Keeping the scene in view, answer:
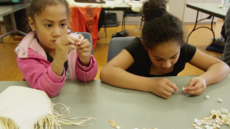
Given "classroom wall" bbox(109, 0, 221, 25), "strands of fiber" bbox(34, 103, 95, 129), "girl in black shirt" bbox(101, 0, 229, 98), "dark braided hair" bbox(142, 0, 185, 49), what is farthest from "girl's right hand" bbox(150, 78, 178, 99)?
"classroom wall" bbox(109, 0, 221, 25)

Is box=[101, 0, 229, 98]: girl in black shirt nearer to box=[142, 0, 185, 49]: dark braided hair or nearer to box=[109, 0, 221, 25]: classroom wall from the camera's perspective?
box=[142, 0, 185, 49]: dark braided hair

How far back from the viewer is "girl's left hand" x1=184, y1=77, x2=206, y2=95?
2.47 feet

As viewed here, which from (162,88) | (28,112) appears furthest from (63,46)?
→ (162,88)

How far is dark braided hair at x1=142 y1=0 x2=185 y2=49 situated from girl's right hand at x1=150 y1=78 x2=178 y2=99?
0.19 metres

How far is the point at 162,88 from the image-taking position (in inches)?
29.0

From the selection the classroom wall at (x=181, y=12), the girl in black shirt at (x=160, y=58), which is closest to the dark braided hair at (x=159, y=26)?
the girl in black shirt at (x=160, y=58)

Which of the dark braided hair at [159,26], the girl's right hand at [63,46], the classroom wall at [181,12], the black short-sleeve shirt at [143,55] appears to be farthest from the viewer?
the classroom wall at [181,12]

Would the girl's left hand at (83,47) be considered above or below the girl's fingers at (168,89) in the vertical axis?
above

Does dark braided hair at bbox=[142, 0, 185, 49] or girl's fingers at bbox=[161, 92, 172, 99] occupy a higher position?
dark braided hair at bbox=[142, 0, 185, 49]

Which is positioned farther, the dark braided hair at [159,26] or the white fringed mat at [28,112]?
the dark braided hair at [159,26]

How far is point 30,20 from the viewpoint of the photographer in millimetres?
898

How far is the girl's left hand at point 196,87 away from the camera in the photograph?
75 centimetres

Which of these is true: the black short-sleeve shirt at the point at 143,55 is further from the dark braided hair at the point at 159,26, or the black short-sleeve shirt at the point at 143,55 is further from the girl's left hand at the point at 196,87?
the girl's left hand at the point at 196,87

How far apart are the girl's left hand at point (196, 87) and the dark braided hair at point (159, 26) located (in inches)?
8.0
